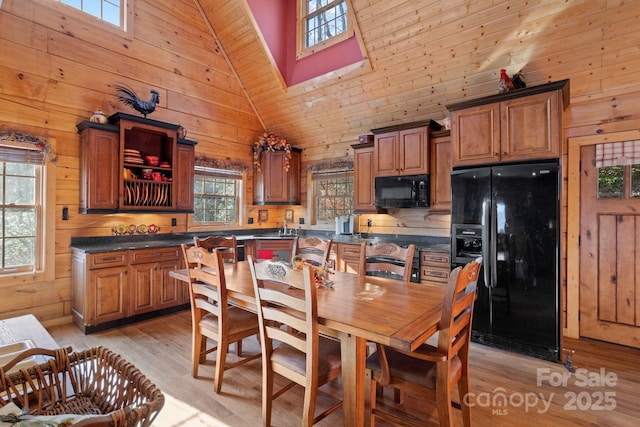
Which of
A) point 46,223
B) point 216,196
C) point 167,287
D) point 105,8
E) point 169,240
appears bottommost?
point 167,287

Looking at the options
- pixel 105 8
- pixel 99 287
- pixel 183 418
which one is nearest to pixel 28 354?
pixel 183 418

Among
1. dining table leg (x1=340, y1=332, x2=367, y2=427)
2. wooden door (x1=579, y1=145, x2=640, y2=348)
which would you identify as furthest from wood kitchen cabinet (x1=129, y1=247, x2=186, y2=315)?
wooden door (x1=579, y1=145, x2=640, y2=348)

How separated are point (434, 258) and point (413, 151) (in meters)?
1.37

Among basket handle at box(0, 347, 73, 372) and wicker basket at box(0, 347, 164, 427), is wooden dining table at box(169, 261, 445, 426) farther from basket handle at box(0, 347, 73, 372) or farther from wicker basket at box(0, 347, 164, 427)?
basket handle at box(0, 347, 73, 372)

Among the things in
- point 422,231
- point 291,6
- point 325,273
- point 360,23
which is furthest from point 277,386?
point 291,6

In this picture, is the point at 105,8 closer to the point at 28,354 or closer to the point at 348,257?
the point at 348,257

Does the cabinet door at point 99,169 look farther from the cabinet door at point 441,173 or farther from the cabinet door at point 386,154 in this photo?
the cabinet door at point 441,173

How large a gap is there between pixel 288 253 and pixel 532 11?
4.19m

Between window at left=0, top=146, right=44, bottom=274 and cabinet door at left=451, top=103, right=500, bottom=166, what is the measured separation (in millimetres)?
4494

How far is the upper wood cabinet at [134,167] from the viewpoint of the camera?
12.2 feet

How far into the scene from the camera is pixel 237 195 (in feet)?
18.4

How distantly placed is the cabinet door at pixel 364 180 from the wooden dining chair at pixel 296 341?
2758mm

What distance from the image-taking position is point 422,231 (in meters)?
4.53

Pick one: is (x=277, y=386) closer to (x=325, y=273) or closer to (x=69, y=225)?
(x=325, y=273)
